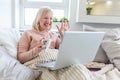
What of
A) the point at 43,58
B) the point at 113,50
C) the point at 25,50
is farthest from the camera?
the point at 113,50

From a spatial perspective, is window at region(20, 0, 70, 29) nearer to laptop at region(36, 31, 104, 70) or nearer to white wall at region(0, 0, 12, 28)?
white wall at region(0, 0, 12, 28)

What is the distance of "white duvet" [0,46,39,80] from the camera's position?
1270mm

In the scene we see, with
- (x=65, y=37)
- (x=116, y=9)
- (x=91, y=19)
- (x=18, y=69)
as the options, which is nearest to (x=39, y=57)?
(x=18, y=69)

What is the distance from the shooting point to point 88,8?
2455 mm

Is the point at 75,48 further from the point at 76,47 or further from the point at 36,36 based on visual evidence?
the point at 36,36

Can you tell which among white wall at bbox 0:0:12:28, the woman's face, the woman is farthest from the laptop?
white wall at bbox 0:0:12:28

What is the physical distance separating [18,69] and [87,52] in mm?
475

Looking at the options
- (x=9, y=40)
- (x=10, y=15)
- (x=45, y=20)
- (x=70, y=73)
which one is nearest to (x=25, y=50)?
(x=9, y=40)

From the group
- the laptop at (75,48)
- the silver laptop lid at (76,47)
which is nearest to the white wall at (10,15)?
the laptop at (75,48)

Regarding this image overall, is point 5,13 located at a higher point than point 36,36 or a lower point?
higher

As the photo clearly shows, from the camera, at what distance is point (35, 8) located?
2.57 m

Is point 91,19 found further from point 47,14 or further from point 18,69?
point 18,69

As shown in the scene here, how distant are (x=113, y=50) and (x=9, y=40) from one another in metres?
0.94

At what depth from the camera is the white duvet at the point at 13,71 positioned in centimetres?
127
